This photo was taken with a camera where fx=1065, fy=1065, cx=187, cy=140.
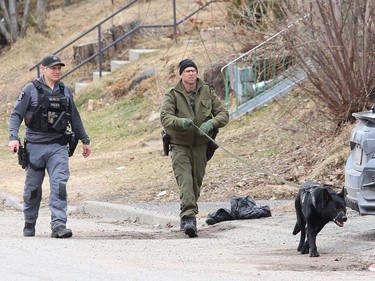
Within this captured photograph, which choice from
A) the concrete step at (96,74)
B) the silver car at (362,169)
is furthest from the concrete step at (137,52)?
the silver car at (362,169)

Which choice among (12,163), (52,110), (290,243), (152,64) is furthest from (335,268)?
(152,64)

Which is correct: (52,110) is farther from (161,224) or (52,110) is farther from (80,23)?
(80,23)

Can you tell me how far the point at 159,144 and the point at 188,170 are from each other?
7.75 m

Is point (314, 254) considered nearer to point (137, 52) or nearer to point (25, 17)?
point (137, 52)

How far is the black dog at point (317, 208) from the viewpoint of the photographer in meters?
8.48

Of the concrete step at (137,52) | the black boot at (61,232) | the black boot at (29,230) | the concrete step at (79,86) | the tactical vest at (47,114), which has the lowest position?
the concrete step at (79,86)

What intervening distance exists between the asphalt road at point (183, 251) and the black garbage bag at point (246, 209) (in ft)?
0.48

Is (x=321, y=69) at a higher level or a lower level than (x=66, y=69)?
higher

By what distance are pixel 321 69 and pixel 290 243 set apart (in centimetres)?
484

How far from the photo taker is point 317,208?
8523 mm

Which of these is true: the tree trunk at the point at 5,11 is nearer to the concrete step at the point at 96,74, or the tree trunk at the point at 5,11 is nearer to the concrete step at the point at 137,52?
the concrete step at the point at 96,74

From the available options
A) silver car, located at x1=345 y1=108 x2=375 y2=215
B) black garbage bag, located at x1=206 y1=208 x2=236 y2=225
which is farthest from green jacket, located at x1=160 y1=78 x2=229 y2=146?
silver car, located at x1=345 y1=108 x2=375 y2=215

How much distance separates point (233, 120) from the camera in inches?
707

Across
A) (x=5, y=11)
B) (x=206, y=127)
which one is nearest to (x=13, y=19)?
(x=5, y=11)
